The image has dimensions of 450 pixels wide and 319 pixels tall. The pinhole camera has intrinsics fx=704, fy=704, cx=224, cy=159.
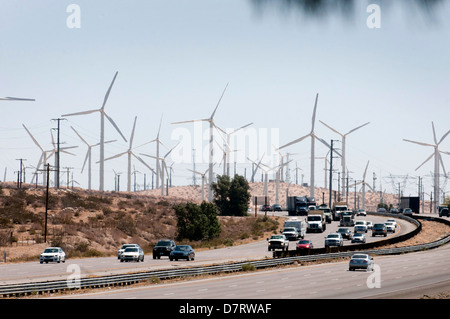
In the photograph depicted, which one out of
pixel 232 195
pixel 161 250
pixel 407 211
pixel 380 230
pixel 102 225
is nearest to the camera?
pixel 161 250

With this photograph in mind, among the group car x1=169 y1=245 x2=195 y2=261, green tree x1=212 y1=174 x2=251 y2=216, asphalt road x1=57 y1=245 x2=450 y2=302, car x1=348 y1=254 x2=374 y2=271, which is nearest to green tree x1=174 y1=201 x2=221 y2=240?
car x1=169 y1=245 x2=195 y2=261

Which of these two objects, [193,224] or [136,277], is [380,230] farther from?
[136,277]

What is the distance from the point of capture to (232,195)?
133 metres

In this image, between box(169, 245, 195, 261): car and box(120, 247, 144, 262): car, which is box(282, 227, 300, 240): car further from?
box(120, 247, 144, 262): car

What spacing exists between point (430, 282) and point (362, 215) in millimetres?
100403

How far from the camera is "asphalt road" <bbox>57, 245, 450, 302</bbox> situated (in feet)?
114

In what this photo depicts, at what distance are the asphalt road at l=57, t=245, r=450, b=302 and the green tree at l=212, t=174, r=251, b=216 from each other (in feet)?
248

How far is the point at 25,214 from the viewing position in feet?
311

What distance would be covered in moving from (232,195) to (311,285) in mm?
93130

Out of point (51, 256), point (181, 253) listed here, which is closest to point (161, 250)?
point (181, 253)

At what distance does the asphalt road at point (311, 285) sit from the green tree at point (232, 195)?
75509mm

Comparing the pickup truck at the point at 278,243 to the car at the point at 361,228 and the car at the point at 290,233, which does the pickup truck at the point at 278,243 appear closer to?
the car at the point at 290,233

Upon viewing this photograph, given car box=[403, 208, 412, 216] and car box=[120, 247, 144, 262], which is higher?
car box=[120, 247, 144, 262]

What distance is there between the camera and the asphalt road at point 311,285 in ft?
114
